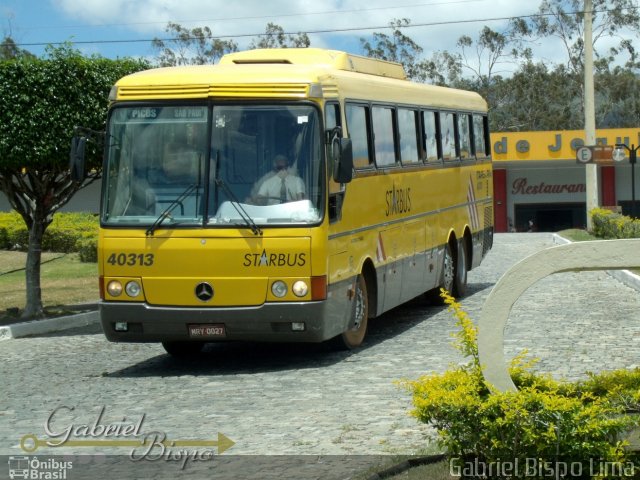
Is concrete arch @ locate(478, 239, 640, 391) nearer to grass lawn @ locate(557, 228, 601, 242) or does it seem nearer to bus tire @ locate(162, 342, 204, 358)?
bus tire @ locate(162, 342, 204, 358)

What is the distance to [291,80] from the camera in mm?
12234

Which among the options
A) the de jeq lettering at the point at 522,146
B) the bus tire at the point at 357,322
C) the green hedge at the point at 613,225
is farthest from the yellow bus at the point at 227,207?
the de jeq lettering at the point at 522,146

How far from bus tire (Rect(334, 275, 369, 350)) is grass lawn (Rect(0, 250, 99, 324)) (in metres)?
6.76

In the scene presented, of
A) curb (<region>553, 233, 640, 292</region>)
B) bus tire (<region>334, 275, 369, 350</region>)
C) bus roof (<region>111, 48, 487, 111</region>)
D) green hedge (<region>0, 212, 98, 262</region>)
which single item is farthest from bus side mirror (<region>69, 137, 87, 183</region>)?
green hedge (<region>0, 212, 98, 262</region>)

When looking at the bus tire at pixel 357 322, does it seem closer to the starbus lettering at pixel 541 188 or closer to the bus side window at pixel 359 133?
the bus side window at pixel 359 133

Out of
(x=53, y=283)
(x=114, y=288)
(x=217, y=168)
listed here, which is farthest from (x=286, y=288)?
(x=53, y=283)

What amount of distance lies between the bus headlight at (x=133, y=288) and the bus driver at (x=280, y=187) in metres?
1.50

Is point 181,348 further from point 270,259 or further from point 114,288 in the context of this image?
point 270,259

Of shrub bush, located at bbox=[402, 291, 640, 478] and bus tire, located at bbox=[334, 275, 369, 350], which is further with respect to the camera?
bus tire, located at bbox=[334, 275, 369, 350]

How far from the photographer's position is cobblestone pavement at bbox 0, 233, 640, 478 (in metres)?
8.70

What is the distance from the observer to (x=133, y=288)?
476 inches

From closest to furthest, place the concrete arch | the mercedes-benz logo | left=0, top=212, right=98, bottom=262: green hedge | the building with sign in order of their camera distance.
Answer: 1. the concrete arch
2. the mercedes-benz logo
3. left=0, top=212, right=98, bottom=262: green hedge
4. the building with sign

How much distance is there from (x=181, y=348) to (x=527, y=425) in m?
7.70

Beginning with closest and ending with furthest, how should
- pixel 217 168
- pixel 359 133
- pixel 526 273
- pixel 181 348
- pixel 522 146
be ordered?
pixel 526 273 → pixel 217 168 → pixel 181 348 → pixel 359 133 → pixel 522 146
